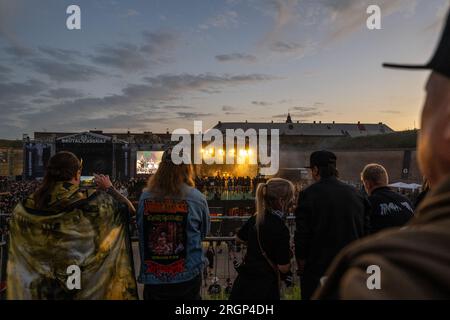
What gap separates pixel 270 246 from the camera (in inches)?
145

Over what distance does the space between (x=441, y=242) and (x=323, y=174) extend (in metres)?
3.52

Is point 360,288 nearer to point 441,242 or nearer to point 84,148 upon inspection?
point 441,242

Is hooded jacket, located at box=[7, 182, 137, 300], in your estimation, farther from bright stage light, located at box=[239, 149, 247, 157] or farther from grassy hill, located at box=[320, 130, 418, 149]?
grassy hill, located at box=[320, 130, 418, 149]

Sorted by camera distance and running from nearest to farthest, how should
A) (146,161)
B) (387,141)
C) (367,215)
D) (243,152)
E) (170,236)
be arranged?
(170,236) → (367,215) → (243,152) → (387,141) → (146,161)

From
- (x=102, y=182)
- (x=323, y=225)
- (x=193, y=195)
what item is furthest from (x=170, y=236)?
(x=323, y=225)

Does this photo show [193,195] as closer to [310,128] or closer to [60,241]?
[60,241]

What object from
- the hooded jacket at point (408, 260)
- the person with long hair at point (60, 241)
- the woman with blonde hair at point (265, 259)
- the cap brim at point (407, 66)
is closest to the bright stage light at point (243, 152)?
the woman with blonde hair at point (265, 259)

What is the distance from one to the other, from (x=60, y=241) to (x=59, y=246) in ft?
0.16

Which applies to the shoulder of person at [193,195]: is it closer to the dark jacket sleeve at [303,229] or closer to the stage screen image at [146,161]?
the dark jacket sleeve at [303,229]

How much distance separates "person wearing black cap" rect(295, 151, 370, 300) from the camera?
3744 mm

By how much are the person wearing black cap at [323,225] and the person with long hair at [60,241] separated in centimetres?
205

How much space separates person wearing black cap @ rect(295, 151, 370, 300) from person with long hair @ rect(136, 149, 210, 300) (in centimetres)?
116

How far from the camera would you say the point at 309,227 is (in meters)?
3.88
